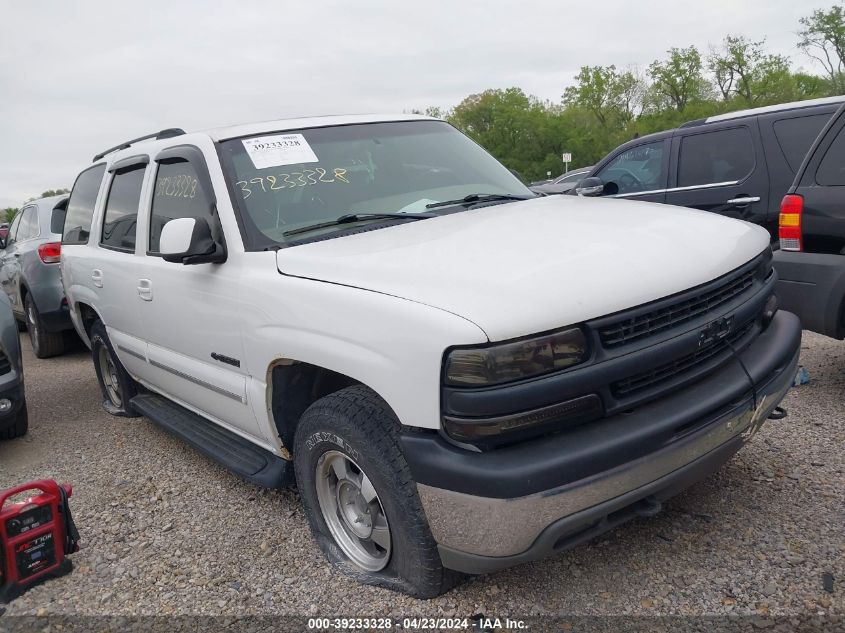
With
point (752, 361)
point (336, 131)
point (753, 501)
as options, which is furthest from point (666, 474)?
point (336, 131)

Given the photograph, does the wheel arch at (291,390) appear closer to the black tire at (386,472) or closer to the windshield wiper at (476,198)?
the black tire at (386,472)

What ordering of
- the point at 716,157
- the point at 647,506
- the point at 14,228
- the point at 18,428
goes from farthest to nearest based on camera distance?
the point at 14,228
the point at 716,157
the point at 18,428
the point at 647,506

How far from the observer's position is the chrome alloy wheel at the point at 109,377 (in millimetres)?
5040

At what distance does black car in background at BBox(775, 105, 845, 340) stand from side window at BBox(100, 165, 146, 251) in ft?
12.6

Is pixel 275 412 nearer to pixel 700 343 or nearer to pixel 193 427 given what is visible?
pixel 193 427

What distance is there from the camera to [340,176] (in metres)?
3.29

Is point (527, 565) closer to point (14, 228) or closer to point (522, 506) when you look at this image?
point (522, 506)

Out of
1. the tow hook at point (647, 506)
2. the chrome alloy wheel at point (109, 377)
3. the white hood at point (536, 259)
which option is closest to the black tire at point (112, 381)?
the chrome alloy wheel at point (109, 377)

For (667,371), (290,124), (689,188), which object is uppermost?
(290,124)

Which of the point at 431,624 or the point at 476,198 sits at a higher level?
the point at 476,198

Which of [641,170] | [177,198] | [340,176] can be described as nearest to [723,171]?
[641,170]

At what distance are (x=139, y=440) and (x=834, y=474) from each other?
4115 mm

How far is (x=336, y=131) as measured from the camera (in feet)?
11.6

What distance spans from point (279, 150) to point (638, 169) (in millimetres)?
4716
